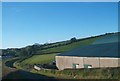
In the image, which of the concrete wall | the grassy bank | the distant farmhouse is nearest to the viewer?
the grassy bank

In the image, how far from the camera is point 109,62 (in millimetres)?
23391

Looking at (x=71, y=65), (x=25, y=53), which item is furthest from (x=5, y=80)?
(x=25, y=53)

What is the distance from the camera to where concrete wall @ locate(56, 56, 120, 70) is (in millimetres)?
23094

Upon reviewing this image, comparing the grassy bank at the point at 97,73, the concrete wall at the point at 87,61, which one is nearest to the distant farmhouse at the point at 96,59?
the concrete wall at the point at 87,61

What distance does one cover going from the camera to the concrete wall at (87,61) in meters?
23.1

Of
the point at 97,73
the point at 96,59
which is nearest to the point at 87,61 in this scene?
the point at 96,59

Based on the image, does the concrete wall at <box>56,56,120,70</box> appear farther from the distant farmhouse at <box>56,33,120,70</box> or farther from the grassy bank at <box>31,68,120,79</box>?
the grassy bank at <box>31,68,120,79</box>

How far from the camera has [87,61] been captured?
26.8 metres

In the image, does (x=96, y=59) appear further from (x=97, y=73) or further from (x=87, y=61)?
(x=97, y=73)

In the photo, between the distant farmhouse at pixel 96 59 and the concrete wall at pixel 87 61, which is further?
the distant farmhouse at pixel 96 59

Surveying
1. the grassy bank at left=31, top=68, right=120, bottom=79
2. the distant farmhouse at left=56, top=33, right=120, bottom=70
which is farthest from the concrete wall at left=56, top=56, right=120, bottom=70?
the grassy bank at left=31, top=68, right=120, bottom=79

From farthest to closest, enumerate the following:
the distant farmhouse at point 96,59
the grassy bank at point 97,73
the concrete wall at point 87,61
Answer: the distant farmhouse at point 96,59
the concrete wall at point 87,61
the grassy bank at point 97,73

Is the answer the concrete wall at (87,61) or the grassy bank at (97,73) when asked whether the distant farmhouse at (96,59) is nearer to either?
the concrete wall at (87,61)

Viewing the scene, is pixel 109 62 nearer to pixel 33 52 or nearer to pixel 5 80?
pixel 5 80
